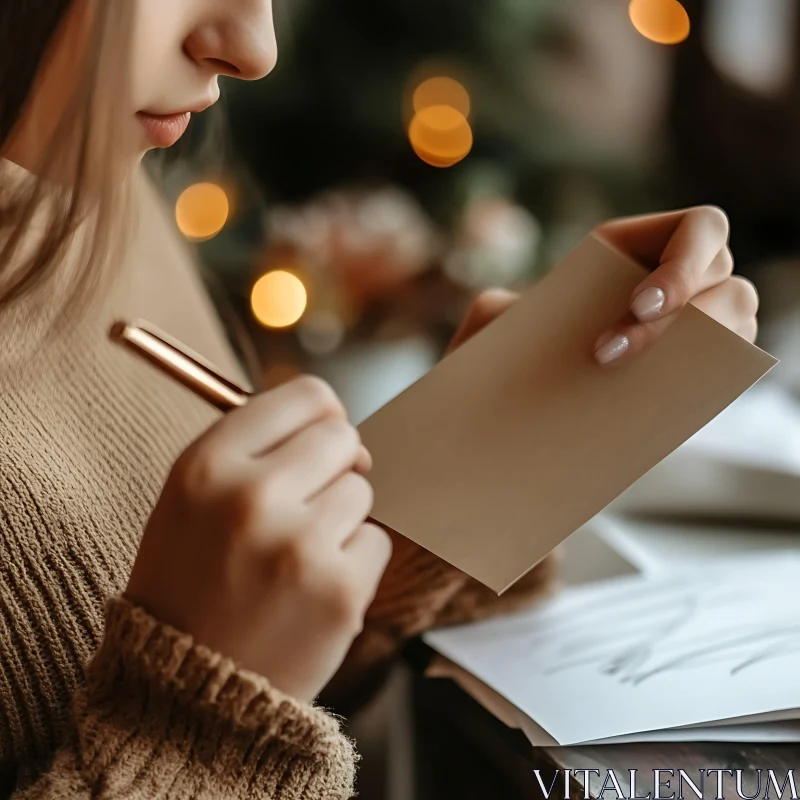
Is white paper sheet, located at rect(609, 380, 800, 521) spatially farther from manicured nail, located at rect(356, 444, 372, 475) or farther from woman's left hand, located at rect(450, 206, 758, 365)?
manicured nail, located at rect(356, 444, 372, 475)

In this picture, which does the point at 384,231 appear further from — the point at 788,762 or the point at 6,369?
the point at 788,762

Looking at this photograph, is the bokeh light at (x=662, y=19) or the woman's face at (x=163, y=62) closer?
the woman's face at (x=163, y=62)

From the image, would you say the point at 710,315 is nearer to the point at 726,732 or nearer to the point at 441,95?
the point at 726,732

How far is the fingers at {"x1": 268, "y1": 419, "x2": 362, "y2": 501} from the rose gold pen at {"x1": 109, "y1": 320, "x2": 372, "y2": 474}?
0.06 ft

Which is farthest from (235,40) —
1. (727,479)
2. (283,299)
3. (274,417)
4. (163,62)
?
(283,299)

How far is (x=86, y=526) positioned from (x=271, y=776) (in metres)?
0.14

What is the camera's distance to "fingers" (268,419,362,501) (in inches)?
11.9

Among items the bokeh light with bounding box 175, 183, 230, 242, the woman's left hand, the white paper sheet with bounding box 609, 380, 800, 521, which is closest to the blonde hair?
the woman's left hand

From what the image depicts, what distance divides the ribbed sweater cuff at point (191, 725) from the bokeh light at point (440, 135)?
128 cm

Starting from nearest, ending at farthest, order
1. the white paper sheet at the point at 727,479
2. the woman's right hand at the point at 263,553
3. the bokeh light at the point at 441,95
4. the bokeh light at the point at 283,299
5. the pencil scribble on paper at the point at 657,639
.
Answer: the woman's right hand at the point at 263,553
the pencil scribble on paper at the point at 657,639
the white paper sheet at the point at 727,479
the bokeh light at the point at 283,299
the bokeh light at the point at 441,95

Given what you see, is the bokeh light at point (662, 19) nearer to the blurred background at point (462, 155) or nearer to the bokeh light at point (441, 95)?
the blurred background at point (462, 155)

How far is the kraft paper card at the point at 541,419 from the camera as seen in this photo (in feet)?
1.18

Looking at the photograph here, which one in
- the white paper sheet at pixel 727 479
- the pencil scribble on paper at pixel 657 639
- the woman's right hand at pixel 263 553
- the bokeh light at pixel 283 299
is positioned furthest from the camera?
the bokeh light at pixel 283 299

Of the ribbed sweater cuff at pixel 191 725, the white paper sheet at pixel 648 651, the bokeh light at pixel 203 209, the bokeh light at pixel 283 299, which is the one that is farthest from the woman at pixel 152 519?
the bokeh light at pixel 203 209
